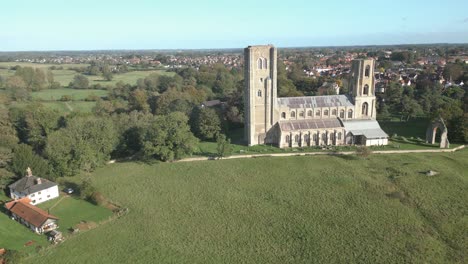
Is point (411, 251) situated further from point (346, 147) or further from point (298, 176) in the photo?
point (346, 147)

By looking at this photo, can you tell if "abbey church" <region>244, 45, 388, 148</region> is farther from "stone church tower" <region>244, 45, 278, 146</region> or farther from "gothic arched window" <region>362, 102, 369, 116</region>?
"gothic arched window" <region>362, 102, 369, 116</region>

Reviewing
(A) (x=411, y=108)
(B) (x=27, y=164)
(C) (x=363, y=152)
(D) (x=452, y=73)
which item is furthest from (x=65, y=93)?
(D) (x=452, y=73)

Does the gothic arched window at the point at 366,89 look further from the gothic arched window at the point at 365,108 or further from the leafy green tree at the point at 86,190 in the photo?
the leafy green tree at the point at 86,190

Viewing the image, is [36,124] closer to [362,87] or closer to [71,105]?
[71,105]

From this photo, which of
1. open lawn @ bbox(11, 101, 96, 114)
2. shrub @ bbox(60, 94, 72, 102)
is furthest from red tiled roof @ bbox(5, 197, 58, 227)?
shrub @ bbox(60, 94, 72, 102)

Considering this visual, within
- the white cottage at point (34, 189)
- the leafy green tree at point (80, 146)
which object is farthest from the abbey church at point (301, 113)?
the white cottage at point (34, 189)

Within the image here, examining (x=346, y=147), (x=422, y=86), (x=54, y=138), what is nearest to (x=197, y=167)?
(x=54, y=138)

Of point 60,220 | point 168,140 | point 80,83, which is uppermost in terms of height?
point 80,83
